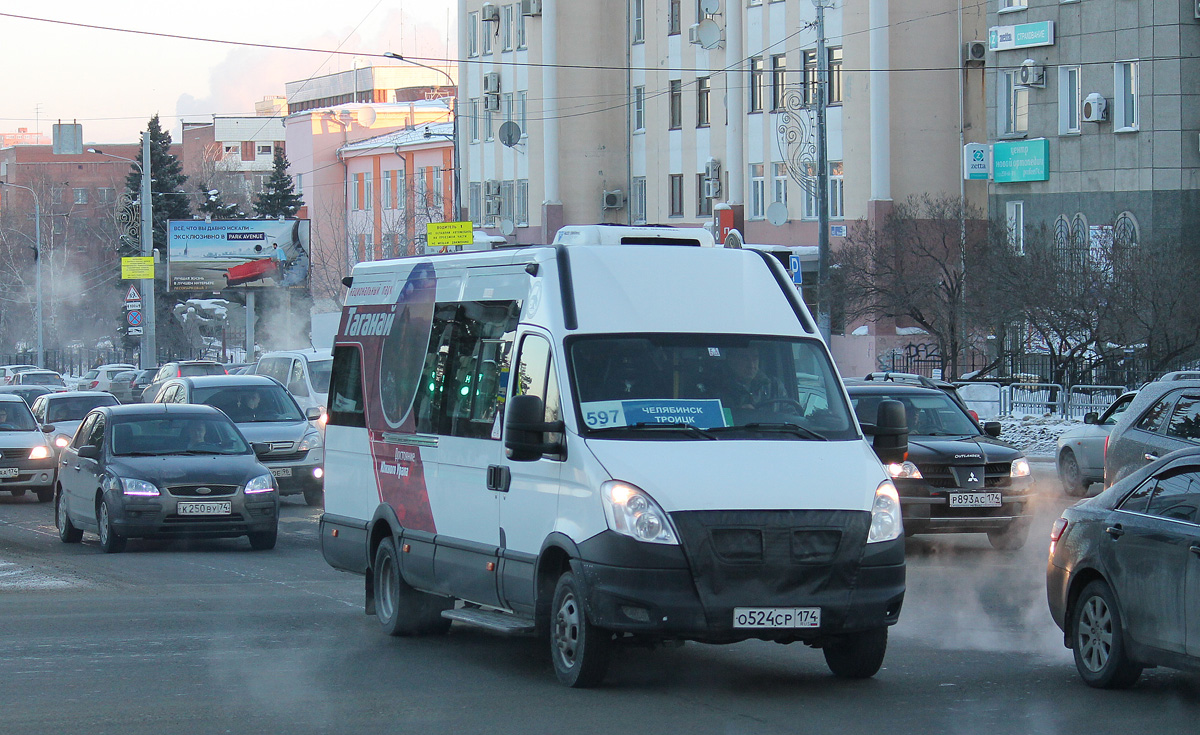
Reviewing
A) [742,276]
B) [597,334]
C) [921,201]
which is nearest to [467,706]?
[597,334]

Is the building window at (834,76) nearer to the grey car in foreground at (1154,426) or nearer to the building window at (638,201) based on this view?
the building window at (638,201)

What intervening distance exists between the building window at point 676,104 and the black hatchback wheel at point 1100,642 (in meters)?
48.5

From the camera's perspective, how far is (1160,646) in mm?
7750

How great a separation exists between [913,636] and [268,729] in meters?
4.52

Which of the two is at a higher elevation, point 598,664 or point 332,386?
point 332,386

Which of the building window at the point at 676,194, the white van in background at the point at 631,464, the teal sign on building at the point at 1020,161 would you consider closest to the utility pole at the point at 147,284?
the building window at the point at 676,194

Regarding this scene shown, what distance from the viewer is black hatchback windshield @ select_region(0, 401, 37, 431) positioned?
2334 cm

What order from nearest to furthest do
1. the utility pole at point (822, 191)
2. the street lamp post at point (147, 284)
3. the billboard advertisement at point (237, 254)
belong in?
the utility pole at point (822, 191), the street lamp post at point (147, 284), the billboard advertisement at point (237, 254)

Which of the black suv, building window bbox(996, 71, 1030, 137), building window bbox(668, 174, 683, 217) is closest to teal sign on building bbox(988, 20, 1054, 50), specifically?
building window bbox(996, 71, 1030, 137)

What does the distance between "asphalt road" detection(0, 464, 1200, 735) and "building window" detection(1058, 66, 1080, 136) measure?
32.7 meters

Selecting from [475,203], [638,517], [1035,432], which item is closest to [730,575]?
[638,517]

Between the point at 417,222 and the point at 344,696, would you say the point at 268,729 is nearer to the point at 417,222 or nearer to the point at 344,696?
the point at 344,696

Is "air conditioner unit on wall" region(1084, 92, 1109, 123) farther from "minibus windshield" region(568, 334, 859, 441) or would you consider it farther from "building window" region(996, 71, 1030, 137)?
"minibus windshield" region(568, 334, 859, 441)

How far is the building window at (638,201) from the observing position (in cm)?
5900
